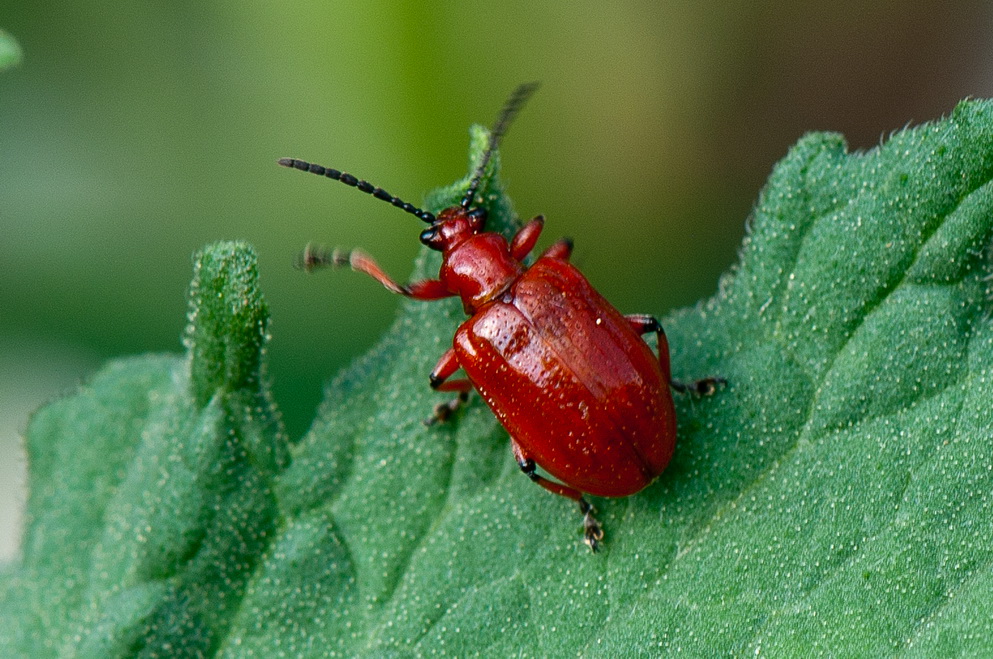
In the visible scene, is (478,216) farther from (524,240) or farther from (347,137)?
(347,137)

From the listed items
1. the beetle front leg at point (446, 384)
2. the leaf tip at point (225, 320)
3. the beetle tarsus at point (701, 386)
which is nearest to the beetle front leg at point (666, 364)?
the beetle tarsus at point (701, 386)

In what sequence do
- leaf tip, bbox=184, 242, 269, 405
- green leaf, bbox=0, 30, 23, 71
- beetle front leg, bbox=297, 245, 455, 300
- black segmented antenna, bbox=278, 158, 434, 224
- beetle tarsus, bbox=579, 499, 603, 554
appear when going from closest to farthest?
green leaf, bbox=0, 30, 23, 71
leaf tip, bbox=184, 242, 269, 405
beetle tarsus, bbox=579, 499, 603, 554
beetle front leg, bbox=297, 245, 455, 300
black segmented antenna, bbox=278, 158, 434, 224

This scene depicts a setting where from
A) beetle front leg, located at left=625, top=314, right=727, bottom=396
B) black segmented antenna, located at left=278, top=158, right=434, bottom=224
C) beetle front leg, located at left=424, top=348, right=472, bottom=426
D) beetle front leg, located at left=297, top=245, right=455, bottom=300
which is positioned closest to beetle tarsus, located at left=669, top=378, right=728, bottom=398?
beetle front leg, located at left=625, top=314, right=727, bottom=396

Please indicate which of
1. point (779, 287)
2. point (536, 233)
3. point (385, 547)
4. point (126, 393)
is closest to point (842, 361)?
point (779, 287)

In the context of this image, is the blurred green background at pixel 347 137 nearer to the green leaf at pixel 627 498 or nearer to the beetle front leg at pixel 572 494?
the green leaf at pixel 627 498

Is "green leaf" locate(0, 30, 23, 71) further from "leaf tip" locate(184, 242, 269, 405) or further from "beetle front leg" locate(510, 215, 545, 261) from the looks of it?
"beetle front leg" locate(510, 215, 545, 261)

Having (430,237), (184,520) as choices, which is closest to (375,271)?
(430,237)

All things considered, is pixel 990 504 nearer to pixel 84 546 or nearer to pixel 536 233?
pixel 536 233
